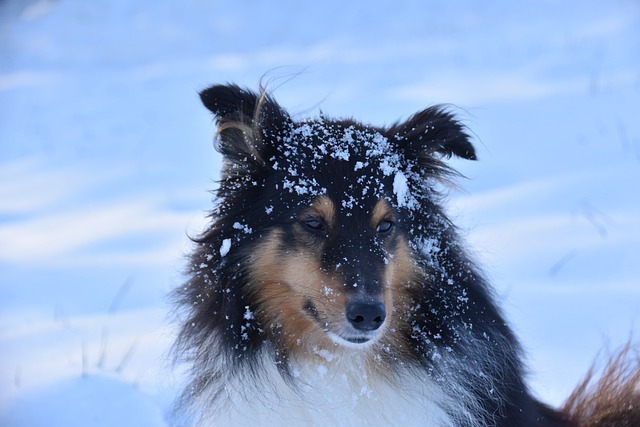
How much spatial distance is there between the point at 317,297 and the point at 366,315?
0.23 meters

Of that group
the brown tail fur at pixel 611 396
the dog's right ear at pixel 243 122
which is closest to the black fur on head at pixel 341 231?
the dog's right ear at pixel 243 122

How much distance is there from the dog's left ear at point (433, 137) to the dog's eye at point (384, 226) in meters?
0.39

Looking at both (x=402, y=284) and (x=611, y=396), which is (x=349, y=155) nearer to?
(x=402, y=284)

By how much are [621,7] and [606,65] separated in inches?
71.5

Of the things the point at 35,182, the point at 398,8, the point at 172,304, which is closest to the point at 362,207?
the point at 172,304

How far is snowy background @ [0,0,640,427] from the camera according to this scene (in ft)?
15.2

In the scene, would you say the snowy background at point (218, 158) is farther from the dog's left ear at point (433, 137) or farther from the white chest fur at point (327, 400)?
the white chest fur at point (327, 400)

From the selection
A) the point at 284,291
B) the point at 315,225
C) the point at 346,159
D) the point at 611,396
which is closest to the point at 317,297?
the point at 284,291

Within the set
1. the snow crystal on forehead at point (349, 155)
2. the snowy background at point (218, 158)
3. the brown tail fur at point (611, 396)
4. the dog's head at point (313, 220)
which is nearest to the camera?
the dog's head at point (313, 220)

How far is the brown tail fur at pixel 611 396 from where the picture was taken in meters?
3.36

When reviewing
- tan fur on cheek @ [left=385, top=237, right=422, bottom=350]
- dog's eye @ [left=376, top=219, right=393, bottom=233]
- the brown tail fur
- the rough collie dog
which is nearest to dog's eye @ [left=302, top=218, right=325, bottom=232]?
the rough collie dog

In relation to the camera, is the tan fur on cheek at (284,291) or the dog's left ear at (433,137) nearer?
the tan fur on cheek at (284,291)

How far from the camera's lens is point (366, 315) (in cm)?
289

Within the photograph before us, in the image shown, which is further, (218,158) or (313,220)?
(218,158)
